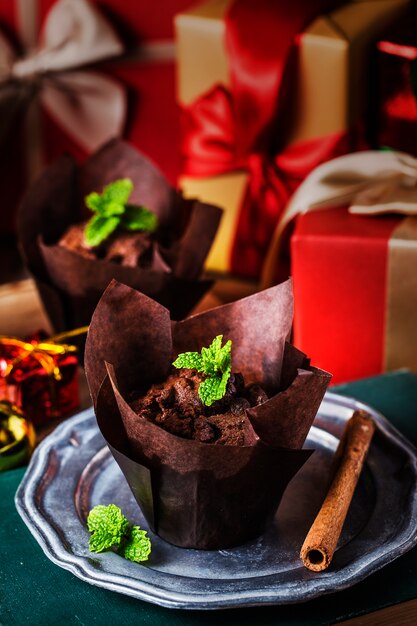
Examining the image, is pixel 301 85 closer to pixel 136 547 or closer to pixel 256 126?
pixel 256 126

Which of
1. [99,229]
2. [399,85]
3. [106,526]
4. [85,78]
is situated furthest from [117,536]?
[85,78]

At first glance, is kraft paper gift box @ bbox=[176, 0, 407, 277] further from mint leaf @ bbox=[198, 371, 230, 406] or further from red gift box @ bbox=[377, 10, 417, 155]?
mint leaf @ bbox=[198, 371, 230, 406]

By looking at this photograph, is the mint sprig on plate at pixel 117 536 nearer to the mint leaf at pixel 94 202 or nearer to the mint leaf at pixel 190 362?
the mint leaf at pixel 190 362

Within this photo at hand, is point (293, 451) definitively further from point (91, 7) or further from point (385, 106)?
point (91, 7)

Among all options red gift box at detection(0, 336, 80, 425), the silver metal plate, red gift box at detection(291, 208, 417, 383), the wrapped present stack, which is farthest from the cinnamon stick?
the wrapped present stack

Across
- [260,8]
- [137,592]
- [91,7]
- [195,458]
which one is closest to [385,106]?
[260,8]

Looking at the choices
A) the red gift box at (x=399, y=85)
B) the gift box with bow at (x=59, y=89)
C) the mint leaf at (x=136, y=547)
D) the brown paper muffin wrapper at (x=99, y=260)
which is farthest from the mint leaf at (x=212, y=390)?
the gift box with bow at (x=59, y=89)
